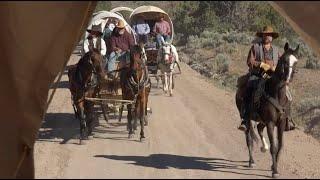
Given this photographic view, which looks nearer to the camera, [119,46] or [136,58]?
[136,58]

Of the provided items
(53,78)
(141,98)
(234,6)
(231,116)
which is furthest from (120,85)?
(234,6)

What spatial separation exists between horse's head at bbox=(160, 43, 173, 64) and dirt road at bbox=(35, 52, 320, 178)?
A: 1.38m

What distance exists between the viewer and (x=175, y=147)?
489 inches

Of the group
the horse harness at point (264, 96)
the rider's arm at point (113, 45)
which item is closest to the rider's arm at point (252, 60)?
the horse harness at point (264, 96)

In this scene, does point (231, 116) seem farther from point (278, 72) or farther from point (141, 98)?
point (278, 72)

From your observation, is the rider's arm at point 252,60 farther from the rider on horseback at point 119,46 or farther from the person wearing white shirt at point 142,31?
the person wearing white shirt at point 142,31

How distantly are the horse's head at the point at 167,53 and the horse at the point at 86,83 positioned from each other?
19.7 ft

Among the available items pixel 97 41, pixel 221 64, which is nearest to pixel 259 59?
pixel 97 41

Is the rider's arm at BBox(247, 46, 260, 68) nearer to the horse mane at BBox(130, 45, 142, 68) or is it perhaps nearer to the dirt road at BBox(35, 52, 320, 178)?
the dirt road at BBox(35, 52, 320, 178)

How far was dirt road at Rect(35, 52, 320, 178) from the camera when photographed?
9.85m

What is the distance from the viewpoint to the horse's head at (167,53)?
771 inches

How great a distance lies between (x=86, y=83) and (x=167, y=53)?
6.73 m

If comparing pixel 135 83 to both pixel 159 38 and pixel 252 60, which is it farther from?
pixel 159 38

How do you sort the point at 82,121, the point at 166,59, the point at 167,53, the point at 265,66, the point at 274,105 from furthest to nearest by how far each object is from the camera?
the point at 167,53 → the point at 166,59 → the point at 82,121 → the point at 265,66 → the point at 274,105
